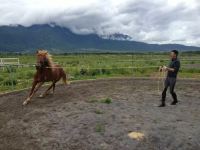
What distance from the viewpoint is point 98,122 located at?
10109 mm

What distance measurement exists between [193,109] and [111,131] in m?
3.86

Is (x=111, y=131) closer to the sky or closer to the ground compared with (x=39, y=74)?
closer to the ground

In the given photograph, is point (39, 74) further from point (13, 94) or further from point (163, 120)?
point (163, 120)

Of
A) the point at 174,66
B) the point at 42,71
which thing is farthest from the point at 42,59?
the point at 174,66

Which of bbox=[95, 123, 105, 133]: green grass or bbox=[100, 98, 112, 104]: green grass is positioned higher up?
bbox=[100, 98, 112, 104]: green grass

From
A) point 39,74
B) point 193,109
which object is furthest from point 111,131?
point 39,74

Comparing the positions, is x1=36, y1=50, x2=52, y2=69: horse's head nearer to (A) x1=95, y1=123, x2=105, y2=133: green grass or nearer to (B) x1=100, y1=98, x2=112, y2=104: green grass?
(B) x1=100, y1=98, x2=112, y2=104: green grass

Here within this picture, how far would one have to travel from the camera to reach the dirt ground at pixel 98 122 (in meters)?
8.41

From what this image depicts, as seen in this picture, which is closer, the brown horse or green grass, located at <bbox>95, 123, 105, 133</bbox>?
green grass, located at <bbox>95, 123, 105, 133</bbox>

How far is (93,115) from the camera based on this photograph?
429 inches

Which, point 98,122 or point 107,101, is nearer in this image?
point 98,122

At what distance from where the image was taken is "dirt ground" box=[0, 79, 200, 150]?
841cm

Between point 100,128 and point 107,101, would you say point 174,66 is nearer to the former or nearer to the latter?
point 107,101

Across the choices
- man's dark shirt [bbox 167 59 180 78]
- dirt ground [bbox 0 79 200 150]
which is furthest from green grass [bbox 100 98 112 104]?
man's dark shirt [bbox 167 59 180 78]
